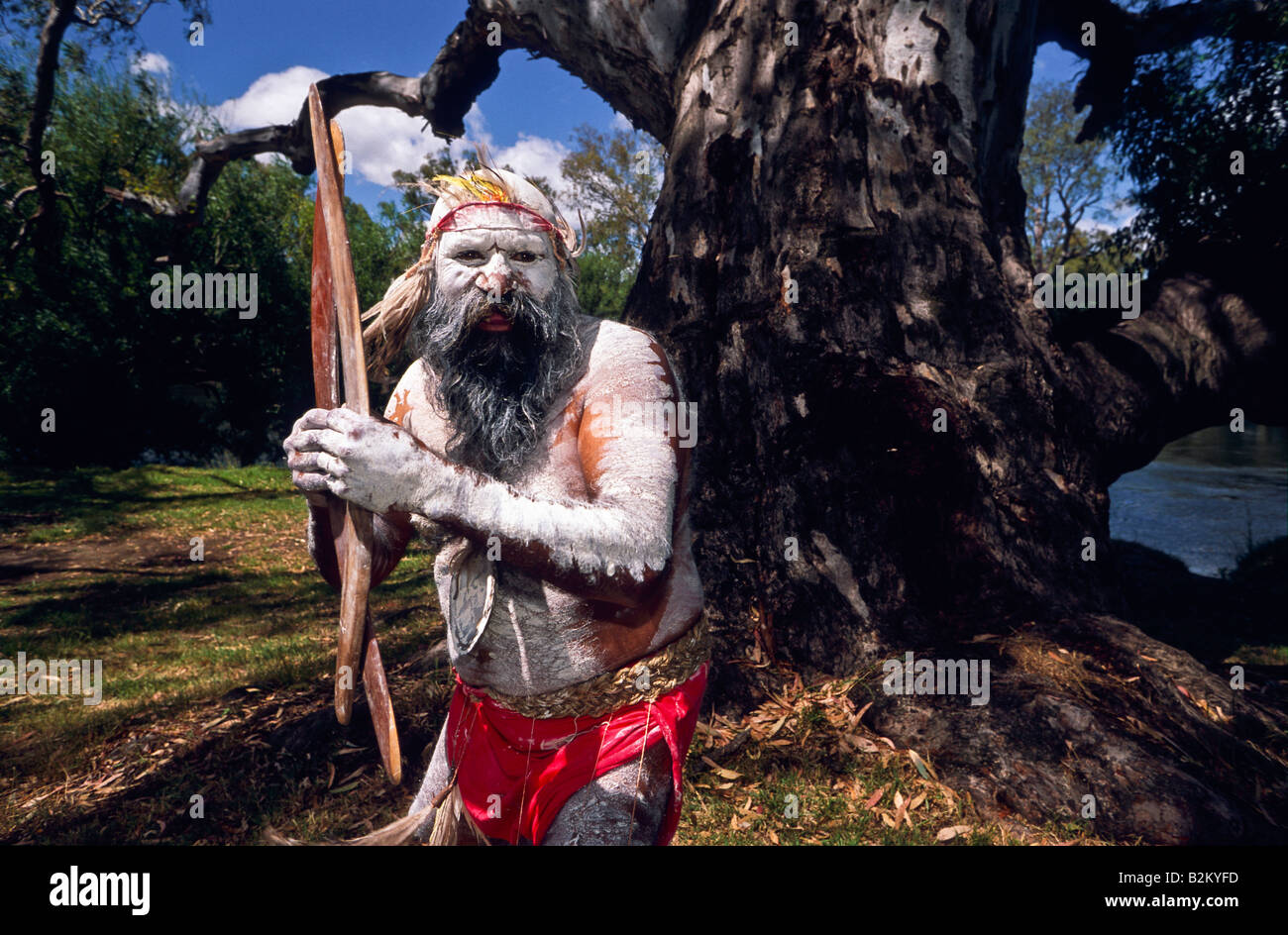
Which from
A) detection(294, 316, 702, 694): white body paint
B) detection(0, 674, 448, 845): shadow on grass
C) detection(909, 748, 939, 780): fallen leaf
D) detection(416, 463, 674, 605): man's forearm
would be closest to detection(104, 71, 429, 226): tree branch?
detection(0, 674, 448, 845): shadow on grass

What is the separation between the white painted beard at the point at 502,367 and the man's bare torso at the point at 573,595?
0.14 feet

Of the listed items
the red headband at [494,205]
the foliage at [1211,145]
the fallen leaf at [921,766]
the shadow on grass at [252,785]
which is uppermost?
the foliage at [1211,145]

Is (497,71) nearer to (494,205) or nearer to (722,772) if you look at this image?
(494,205)

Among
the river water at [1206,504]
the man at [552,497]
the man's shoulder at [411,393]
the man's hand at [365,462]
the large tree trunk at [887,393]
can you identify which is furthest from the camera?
the river water at [1206,504]

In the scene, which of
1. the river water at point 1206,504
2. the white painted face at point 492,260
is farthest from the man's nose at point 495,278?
the river water at point 1206,504

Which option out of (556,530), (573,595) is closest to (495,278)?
(556,530)

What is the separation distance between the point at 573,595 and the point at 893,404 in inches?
80.5

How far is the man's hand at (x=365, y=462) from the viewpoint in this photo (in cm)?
141

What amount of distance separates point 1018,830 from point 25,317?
14643mm

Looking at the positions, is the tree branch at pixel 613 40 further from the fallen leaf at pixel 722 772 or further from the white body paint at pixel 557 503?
the fallen leaf at pixel 722 772

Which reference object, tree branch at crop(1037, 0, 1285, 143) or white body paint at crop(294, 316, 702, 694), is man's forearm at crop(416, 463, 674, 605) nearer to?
white body paint at crop(294, 316, 702, 694)

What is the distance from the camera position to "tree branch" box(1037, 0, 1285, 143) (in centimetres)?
503

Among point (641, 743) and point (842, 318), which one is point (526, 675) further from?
point (842, 318)

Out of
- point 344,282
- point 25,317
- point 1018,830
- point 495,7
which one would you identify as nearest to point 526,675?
point 344,282
